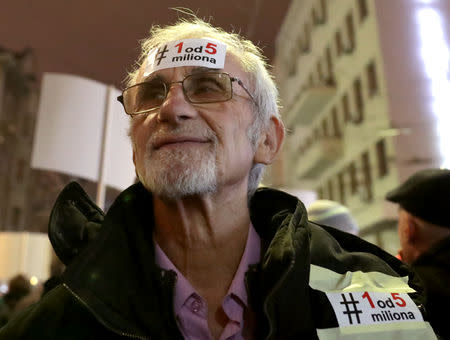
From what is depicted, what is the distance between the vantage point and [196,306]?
5.57 feet

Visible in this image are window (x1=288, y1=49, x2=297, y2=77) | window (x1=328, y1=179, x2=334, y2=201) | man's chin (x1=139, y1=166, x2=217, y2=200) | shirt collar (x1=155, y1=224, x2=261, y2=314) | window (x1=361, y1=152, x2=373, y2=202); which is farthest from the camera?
window (x1=288, y1=49, x2=297, y2=77)

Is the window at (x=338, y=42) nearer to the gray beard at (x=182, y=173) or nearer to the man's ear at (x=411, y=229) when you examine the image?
the man's ear at (x=411, y=229)

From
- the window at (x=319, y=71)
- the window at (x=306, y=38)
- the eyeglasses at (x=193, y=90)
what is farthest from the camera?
the window at (x=306, y=38)

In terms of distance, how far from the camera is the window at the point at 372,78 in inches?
522

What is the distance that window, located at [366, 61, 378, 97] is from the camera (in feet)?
43.5

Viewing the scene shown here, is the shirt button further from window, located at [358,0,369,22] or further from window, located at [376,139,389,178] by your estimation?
window, located at [358,0,369,22]

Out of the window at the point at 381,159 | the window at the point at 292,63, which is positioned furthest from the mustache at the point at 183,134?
the window at the point at 292,63

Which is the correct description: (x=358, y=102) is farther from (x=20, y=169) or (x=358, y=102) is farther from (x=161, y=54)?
(x=20, y=169)

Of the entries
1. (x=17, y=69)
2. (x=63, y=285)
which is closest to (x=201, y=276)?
(x=63, y=285)

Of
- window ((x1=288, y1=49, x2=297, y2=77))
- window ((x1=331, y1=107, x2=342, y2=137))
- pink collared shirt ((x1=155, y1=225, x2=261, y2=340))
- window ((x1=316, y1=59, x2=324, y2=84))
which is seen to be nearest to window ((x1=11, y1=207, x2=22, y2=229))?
window ((x1=288, y1=49, x2=297, y2=77))

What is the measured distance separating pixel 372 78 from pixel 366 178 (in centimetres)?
255

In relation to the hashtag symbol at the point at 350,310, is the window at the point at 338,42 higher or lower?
higher

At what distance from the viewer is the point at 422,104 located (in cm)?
1117

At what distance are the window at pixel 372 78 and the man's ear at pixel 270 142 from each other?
11.4 m
